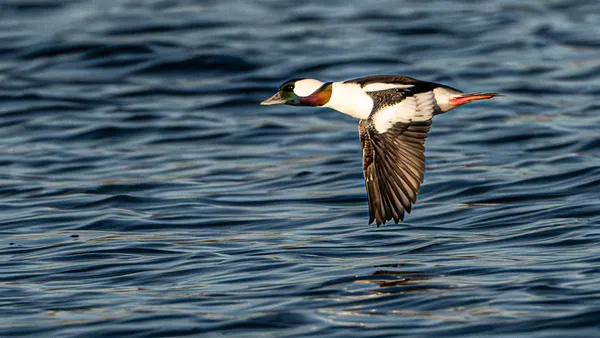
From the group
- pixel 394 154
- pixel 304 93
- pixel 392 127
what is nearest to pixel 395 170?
pixel 394 154

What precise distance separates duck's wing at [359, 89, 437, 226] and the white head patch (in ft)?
2.27

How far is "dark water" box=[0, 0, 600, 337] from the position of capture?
7066 millimetres

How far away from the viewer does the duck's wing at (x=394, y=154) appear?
7633mm

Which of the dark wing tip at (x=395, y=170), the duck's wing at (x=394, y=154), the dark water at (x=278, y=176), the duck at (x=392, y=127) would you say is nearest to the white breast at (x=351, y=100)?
the duck at (x=392, y=127)

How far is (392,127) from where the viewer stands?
7.80 m

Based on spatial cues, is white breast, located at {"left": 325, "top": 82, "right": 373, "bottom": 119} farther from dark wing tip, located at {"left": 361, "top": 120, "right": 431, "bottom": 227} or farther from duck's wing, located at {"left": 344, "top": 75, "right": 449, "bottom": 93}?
dark wing tip, located at {"left": 361, "top": 120, "right": 431, "bottom": 227}

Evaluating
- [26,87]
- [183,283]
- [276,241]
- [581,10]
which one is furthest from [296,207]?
[581,10]

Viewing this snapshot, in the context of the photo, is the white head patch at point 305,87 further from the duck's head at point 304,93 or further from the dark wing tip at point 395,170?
the dark wing tip at point 395,170

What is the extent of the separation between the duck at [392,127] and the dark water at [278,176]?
47 centimetres

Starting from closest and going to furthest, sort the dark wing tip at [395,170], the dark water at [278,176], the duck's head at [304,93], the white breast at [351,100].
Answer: the dark water at [278,176] < the dark wing tip at [395,170] < the white breast at [351,100] < the duck's head at [304,93]

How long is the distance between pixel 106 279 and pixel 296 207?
7.99ft

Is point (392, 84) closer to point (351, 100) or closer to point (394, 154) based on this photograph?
point (351, 100)

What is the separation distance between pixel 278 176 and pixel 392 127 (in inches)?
136

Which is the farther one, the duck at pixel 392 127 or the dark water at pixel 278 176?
the duck at pixel 392 127
